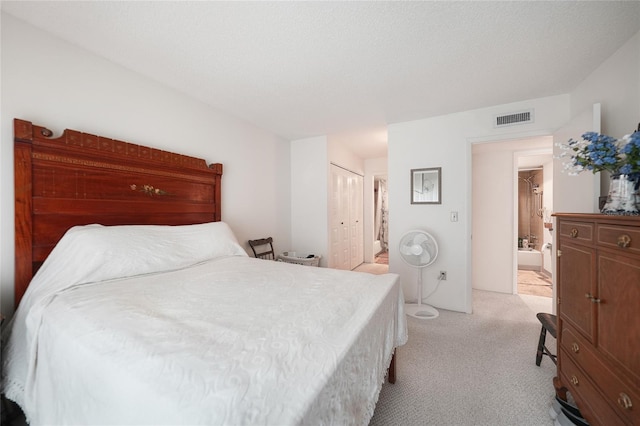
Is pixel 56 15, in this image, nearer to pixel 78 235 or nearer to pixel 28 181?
pixel 28 181

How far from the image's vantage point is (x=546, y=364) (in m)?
1.92

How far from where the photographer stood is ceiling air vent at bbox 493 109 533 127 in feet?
8.63

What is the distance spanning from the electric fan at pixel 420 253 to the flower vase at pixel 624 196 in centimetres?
155

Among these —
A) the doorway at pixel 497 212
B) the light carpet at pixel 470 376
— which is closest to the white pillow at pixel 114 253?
the light carpet at pixel 470 376

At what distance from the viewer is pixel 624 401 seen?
3.06ft

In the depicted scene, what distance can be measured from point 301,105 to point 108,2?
5.52ft

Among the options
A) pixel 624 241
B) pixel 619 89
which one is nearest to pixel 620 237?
pixel 624 241

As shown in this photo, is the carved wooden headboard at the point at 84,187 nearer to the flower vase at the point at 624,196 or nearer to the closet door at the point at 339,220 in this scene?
the closet door at the point at 339,220

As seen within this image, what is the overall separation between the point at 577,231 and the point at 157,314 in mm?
2196

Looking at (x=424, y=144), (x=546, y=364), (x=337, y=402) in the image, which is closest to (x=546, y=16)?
(x=424, y=144)

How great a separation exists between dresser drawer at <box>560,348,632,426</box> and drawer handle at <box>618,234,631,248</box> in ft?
2.24

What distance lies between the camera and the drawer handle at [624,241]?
956 mm

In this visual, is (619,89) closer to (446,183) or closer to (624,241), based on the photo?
(446,183)

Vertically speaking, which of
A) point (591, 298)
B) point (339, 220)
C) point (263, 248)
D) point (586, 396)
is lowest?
point (586, 396)
